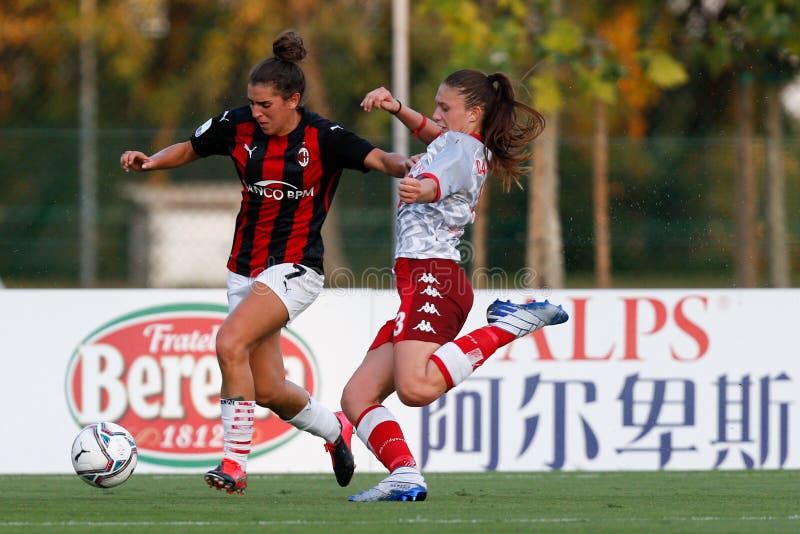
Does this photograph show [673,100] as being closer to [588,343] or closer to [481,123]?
[588,343]

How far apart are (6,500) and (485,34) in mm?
7903

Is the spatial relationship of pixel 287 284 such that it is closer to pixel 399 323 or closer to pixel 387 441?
pixel 399 323

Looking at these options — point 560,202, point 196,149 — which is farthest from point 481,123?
point 560,202

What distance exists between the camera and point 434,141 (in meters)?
5.91

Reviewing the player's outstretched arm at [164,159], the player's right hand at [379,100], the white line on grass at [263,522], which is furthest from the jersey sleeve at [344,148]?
the white line on grass at [263,522]

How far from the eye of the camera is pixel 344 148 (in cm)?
616

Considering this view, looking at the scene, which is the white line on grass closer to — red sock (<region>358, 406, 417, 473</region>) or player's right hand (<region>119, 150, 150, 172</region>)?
red sock (<region>358, 406, 417, 473</region>)

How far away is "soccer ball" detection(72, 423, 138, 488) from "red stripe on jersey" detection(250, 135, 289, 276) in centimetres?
94

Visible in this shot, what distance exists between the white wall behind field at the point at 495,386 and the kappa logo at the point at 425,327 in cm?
→ 232

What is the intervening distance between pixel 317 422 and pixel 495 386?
1.87 meters

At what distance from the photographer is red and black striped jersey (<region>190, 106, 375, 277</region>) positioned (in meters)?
6.14

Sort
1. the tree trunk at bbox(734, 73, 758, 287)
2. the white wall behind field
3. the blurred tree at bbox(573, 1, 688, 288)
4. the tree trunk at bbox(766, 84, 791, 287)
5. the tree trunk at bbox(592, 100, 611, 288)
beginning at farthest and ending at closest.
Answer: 1. the tree trunk at bbox(766, 84, 791, 287)
2. the tree trunk at bbox(734, 73, 758, 287)
3. the blurred tree at bbox(573, 1, 688, 288)
4. the tree trunk at bbox(592, 100, 611, 288)
5. the white wall behind field

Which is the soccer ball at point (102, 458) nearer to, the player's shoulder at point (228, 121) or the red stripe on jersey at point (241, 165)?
the red stripe on jersey at point (241, 165)

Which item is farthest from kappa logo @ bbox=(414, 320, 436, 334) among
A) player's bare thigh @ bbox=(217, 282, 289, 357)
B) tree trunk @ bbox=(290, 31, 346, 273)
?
tree trunk @ bbox=(290, 31, 346, 273)
